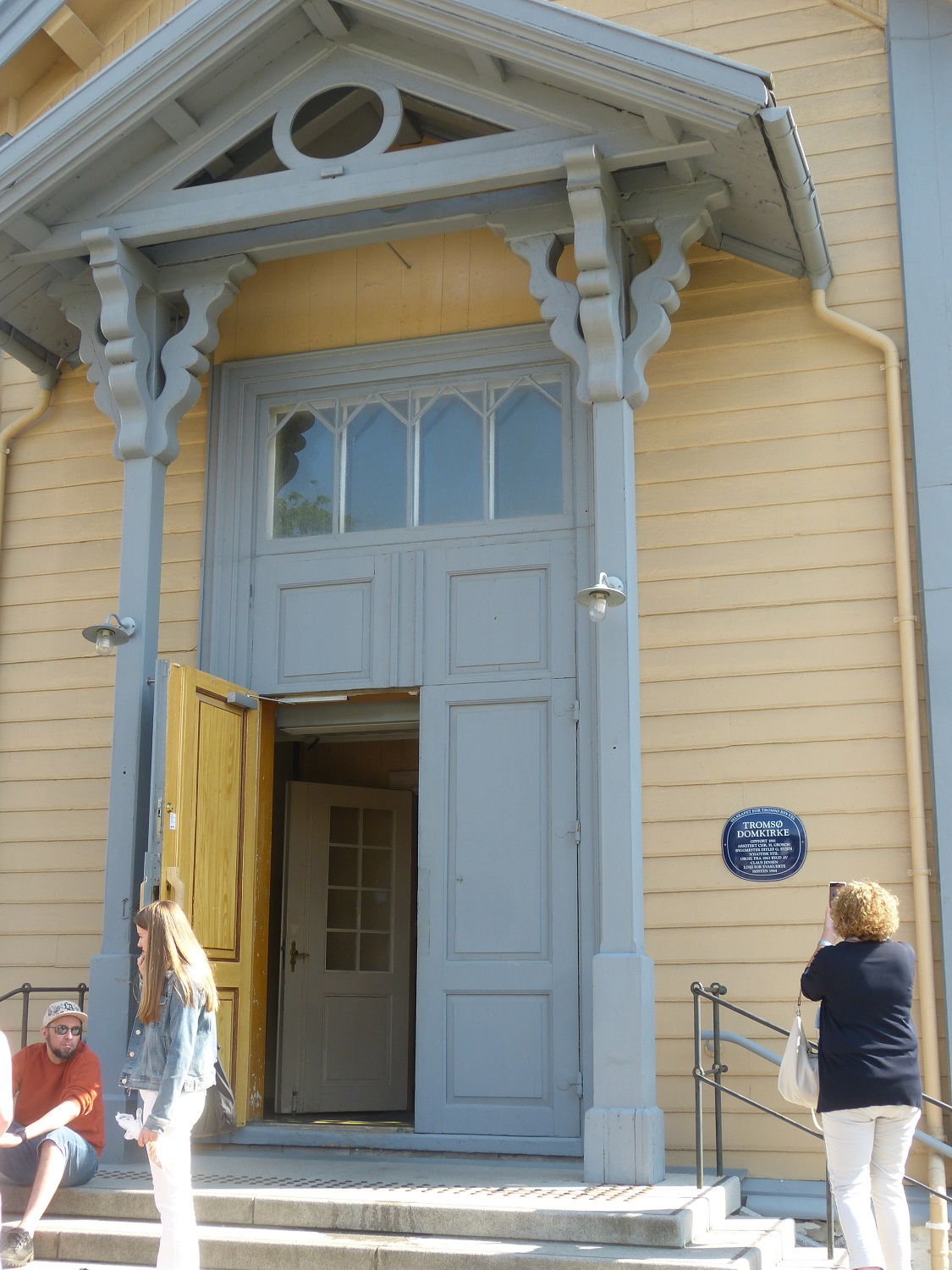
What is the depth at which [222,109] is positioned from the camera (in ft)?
23.9

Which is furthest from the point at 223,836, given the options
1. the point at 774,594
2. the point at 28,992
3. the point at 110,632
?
the point at 774,594

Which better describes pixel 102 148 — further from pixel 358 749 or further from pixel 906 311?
pixel 358 749

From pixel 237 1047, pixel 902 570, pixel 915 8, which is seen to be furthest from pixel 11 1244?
pixel 915 8

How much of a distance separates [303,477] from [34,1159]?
12.9 ft

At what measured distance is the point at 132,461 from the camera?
7391mm

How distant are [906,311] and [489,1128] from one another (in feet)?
14.8

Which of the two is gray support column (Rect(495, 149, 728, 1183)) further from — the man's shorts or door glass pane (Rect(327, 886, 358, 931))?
door glass pane (Rect(327, 886, 358, 931))

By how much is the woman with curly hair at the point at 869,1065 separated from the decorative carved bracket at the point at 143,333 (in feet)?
14.2

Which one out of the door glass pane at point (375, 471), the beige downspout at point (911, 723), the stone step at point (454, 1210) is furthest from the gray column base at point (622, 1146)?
the door glass pane at point (375, 471)

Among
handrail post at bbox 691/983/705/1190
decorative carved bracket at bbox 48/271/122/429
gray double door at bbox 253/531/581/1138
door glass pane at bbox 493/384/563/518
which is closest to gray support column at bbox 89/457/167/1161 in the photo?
decorative carved bracket at bbox 48/271/122/429

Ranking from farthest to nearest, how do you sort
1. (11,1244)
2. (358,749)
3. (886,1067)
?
(358,749), (11,1244), (886,1067)

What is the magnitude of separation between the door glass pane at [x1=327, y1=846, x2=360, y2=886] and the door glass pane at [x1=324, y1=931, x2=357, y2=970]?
351 millimetres

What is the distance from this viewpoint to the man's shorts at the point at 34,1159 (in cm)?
571

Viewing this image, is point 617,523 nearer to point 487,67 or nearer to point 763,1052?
point 487,67
